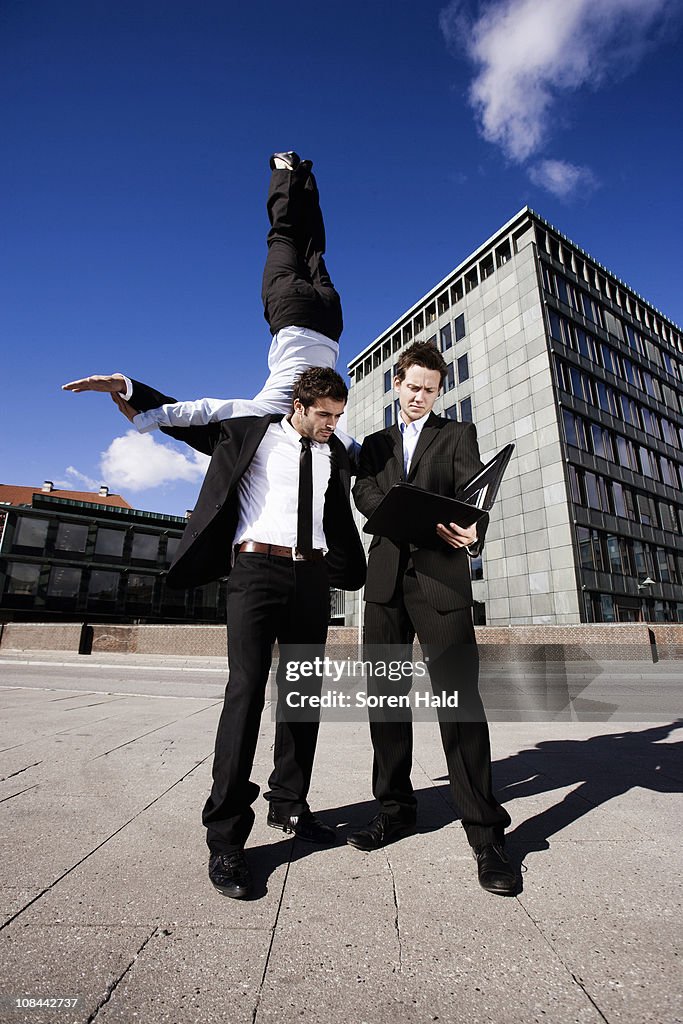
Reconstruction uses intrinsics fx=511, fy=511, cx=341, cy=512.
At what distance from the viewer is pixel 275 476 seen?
261 cm

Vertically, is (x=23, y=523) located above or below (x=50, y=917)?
above

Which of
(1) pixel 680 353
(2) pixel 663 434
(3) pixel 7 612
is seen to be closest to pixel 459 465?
(2) pixel 663 434

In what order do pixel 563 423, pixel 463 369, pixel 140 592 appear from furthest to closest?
pixel 140 592
pixel 463 369
pixel 563 423

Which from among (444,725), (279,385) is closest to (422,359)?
(279,385)

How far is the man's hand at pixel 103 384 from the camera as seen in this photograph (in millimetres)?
2348

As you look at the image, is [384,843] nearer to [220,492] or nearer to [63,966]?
[63,966]

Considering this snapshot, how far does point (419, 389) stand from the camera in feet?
9.16

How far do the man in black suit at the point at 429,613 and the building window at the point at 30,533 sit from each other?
44.8 m

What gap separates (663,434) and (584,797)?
1516 inches

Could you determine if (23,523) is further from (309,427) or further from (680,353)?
(680,353)

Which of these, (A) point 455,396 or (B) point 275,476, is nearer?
(B) point 275,476

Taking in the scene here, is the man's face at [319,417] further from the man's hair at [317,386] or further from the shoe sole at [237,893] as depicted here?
the shoe sole at [237,893]

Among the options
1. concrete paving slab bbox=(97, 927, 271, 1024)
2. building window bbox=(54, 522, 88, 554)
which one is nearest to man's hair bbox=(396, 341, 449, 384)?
concrete paving slab bbox=(97, 927, 271, 1024)

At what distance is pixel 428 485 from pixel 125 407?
1542 millimetres
